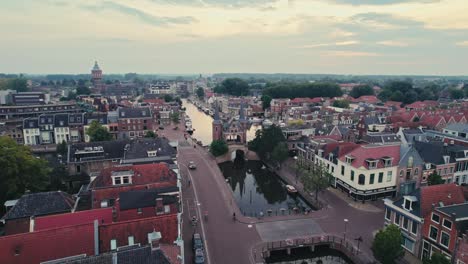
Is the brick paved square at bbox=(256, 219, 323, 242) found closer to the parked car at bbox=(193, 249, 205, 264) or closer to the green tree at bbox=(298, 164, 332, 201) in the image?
the green tree at bbox=(298, 164, 332, 201)

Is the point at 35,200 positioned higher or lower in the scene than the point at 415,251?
higher

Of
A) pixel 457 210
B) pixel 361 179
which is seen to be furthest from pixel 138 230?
pixel 361 179

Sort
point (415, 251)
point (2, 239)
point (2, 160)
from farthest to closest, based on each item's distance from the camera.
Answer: point (2, 160)
point (415, 251)
point (2, 239)

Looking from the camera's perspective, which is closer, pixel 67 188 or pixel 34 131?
pixel 67 188

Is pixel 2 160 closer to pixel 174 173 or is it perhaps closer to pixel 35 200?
pixel 35 200

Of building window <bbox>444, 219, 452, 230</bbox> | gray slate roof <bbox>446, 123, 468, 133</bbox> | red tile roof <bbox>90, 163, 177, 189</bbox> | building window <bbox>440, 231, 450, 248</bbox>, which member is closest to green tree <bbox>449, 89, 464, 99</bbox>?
gray slate roof <bbox>446, 123, 468, 133</bbox>

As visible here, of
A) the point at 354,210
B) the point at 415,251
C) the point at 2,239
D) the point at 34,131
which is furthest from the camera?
the point at 34,131

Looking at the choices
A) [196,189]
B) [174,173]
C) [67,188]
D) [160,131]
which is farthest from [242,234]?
[160,131]

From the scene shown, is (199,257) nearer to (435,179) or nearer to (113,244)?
(113,244)
